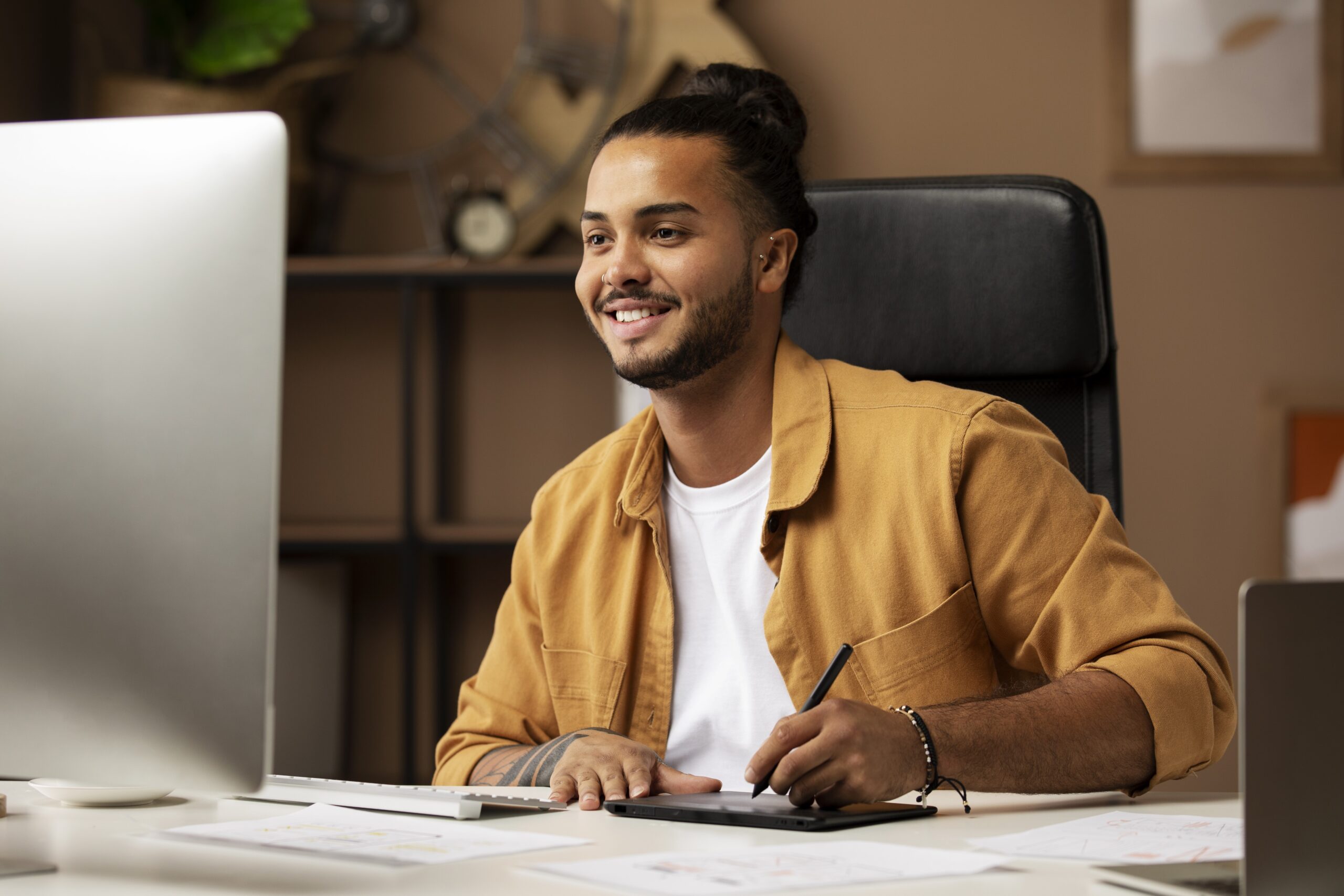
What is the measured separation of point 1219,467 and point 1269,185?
60cm

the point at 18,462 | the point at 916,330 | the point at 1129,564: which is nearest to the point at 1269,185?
the point at 916,330

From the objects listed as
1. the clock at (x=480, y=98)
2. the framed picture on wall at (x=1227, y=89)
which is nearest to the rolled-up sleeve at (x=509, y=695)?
the clock at (x=480, y=98)

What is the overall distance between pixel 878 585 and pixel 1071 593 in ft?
0.61

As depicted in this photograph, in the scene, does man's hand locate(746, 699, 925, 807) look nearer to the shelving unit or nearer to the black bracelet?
the black bracelet

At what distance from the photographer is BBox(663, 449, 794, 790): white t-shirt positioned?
4.33ft

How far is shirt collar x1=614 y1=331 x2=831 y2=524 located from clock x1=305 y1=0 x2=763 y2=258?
142cm

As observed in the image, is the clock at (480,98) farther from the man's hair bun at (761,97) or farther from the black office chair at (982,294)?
the black office chair at (982,294)

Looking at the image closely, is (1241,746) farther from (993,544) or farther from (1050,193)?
(1050,193)

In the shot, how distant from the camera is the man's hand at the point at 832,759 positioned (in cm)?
90

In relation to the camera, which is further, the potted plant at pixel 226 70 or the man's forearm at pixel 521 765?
the potted plant at pixel 226 70

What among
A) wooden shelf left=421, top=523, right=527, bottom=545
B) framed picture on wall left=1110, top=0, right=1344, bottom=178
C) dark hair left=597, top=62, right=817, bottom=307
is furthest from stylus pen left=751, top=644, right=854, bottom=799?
framed picture on wall left=1110, top=0, right=1344, bottom=178

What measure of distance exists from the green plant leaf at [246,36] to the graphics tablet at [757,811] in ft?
7.13

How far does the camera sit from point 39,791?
991 millimetres

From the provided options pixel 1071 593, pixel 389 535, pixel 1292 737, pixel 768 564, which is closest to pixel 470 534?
pixel 389 535
